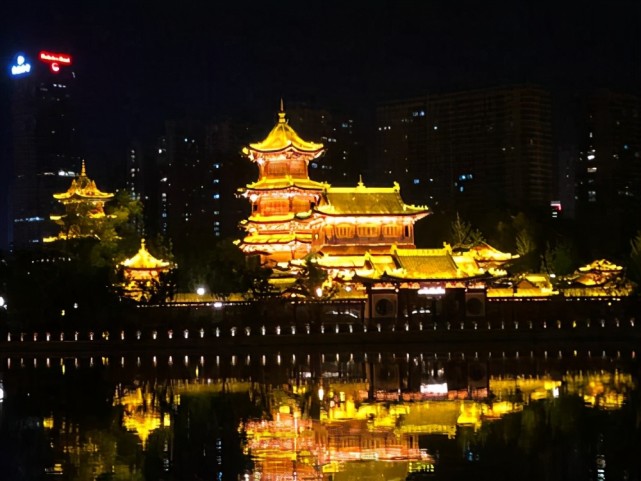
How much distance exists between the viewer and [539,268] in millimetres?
70938

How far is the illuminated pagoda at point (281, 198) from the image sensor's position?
62.8 meters

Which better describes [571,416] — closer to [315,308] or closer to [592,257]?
[315,308]

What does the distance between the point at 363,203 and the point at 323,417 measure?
29.2 meters

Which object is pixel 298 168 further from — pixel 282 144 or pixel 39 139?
pixel 39 139

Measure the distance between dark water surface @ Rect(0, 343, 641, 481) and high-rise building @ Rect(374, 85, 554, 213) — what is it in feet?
190

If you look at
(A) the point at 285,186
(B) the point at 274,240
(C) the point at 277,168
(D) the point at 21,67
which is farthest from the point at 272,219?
(D) the point at 21,67

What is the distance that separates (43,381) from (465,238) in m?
34.5

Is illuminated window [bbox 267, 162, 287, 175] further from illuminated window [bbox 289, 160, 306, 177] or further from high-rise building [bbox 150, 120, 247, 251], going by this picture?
high-rise building [bbox 150, 120, 247, 251]

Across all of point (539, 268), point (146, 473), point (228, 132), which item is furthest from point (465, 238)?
point (228, 132)

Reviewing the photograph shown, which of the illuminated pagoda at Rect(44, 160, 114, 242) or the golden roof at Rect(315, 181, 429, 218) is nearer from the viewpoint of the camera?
the golden roof at Rect(315, 181, 429, 218)

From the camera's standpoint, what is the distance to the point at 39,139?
125 meters

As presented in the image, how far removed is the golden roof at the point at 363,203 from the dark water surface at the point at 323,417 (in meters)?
11.6

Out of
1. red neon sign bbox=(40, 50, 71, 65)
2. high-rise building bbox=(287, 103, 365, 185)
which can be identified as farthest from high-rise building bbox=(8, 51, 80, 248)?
high-rise building bbox=(287, 103, 365, 185)

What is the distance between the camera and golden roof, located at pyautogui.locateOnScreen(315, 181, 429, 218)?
59.2 m
